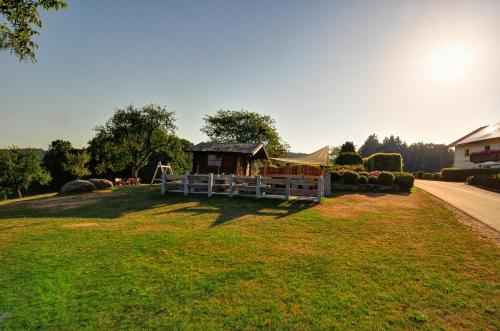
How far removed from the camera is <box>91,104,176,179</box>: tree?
32312 millimetres

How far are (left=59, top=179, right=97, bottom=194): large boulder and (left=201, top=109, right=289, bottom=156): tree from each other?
28077 millimetres

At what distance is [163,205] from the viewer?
13195 millimetres

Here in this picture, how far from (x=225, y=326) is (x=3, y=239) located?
8.40 meters

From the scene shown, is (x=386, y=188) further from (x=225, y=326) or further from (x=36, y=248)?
(x=36, y=248)

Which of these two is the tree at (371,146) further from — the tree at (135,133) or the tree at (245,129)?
the tree at (135,133)

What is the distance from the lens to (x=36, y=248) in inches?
273

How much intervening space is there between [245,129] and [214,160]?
81.1 ft

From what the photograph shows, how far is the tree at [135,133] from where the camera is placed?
32.3 m

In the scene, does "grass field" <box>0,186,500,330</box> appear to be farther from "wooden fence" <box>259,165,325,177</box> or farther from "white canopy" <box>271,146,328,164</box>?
"white canopy" <box>271,146,328,164</box>

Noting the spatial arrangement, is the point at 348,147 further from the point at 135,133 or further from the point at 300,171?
the point at 135,133

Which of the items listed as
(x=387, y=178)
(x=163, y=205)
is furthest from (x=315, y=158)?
(x=163, y=205)

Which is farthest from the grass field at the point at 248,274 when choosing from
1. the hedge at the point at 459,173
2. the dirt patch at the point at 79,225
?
the hedge at the point at 459,173

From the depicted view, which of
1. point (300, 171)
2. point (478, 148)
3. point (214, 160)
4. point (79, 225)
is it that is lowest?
point (79, 225)

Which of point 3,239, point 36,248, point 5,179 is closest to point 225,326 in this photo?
point 36,248
